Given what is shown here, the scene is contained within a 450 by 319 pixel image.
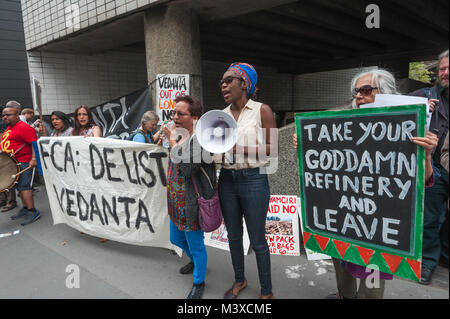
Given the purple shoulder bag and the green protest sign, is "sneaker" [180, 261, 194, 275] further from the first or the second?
the green protest sign

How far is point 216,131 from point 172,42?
302 cm

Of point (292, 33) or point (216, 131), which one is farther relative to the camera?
point (292, 33)

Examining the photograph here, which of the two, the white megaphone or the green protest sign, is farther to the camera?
the white megaphone

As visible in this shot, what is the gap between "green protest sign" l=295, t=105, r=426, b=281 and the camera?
1598 mm

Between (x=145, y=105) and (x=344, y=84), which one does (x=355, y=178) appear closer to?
(x=145, y=105)

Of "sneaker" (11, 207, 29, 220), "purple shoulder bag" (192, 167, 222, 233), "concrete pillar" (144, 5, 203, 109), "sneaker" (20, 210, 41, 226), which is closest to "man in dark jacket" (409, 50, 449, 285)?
"purple shoulder bag" (192, 167, 222, 233)

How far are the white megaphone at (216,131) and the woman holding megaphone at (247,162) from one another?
92 mm

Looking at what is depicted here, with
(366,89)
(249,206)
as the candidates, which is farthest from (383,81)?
(249,206)

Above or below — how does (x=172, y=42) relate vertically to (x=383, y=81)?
above

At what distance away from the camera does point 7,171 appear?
426 cm

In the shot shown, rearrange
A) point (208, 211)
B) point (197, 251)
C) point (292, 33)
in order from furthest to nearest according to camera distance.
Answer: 1. point (292, 33)
2. point (197, 251)
3. point (208, 211)

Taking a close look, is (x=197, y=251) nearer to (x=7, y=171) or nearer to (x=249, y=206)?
(x=249, y=206)

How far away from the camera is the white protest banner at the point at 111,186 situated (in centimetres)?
307

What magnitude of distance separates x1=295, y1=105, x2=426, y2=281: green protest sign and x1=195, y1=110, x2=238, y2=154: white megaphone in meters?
0.49
